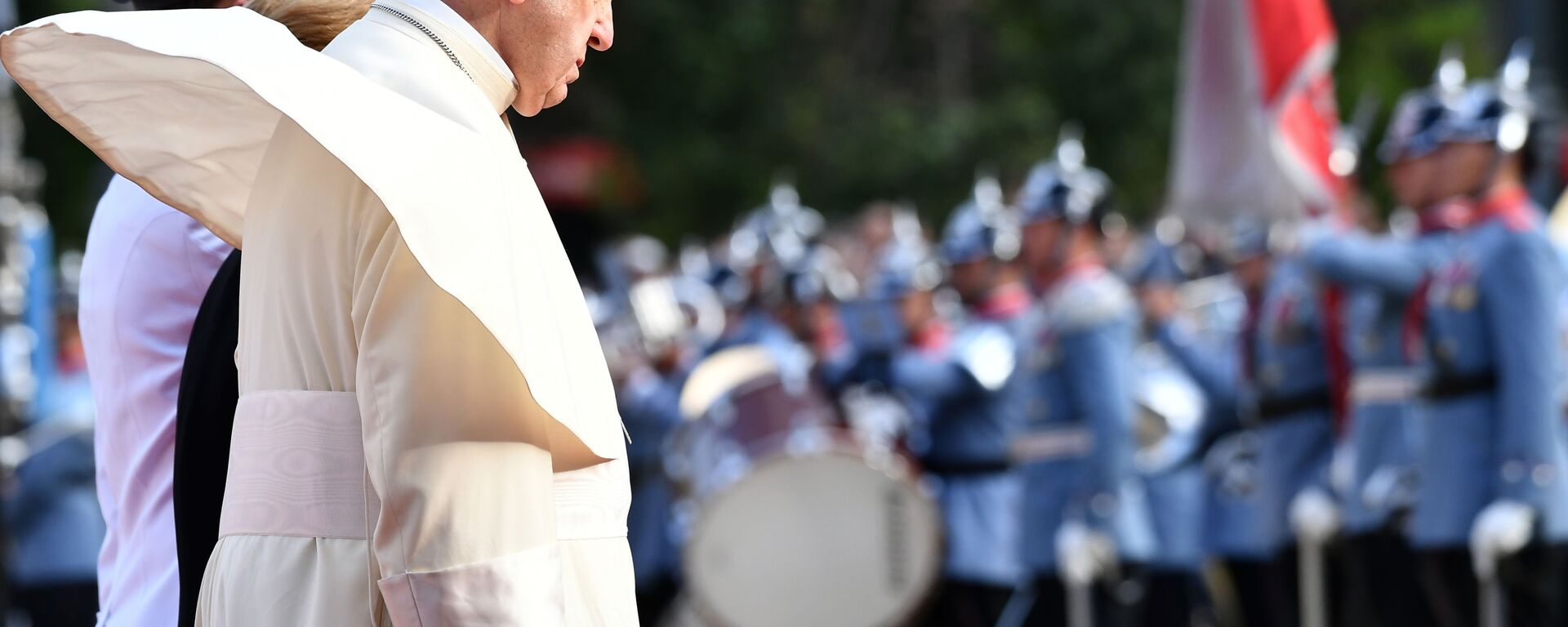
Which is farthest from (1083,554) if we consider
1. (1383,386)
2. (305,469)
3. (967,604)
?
(305,469)

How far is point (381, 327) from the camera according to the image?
1781 mm

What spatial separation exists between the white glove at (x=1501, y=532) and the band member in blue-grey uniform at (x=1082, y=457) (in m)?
1.94

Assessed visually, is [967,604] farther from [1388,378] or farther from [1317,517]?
[1388,378]

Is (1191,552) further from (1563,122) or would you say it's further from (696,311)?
(696,311)

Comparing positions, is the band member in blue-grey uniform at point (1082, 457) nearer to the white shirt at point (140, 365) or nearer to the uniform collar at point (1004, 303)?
the uniform collar at point (1004, 303)

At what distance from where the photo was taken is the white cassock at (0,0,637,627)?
1768mm

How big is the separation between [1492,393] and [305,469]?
4784 mm

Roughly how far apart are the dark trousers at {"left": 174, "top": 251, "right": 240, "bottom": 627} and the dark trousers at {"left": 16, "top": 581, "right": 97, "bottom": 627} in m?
7.38

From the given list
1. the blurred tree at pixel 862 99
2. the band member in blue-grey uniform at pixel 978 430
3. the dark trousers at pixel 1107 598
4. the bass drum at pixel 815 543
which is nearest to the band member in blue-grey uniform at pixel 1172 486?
the dark trousers at pixel 1107 598

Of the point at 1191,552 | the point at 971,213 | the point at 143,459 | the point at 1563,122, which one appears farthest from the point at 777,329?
the point at 143,459

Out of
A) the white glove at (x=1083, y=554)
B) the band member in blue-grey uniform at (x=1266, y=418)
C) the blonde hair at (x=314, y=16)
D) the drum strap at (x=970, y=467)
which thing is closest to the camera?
the blonde hair at (x=314, y=16)

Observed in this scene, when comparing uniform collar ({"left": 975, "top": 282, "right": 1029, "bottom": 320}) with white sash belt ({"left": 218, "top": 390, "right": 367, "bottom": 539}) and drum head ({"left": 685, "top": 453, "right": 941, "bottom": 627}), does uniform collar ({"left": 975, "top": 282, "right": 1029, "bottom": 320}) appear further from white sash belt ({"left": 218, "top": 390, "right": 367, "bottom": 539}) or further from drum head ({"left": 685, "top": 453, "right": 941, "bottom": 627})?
white sash belt ({"left": 218, "top": 390, "right": 367, "bottom": 539})

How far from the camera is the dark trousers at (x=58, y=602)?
911cm

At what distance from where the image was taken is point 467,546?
1.76 meters
